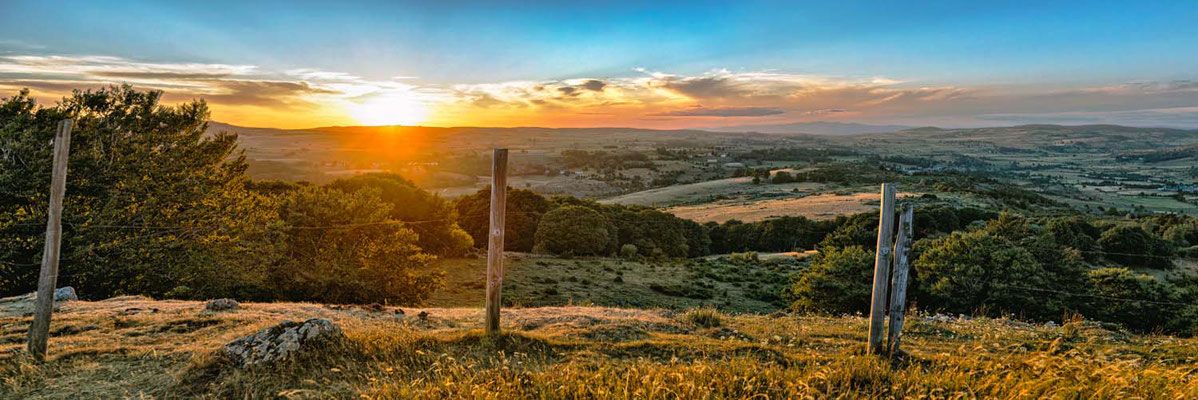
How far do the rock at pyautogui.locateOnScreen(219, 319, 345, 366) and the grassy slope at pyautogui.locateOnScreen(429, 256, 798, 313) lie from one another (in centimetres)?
1572

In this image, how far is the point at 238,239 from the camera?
19.6m

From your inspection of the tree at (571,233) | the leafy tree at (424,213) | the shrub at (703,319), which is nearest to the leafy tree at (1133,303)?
the shrub at (703,319)

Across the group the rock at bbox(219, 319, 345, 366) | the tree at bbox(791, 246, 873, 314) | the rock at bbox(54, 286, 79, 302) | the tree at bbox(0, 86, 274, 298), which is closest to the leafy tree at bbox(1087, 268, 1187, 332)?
the tree at bbox(791, 246, 873, 314)

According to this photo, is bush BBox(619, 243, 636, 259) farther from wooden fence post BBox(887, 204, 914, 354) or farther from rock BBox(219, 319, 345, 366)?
rock BBox(219, 319, 345, 366)

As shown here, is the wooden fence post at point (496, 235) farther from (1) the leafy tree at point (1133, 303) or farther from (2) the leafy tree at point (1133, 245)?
(2) the leafy tree at point (1133, 245)

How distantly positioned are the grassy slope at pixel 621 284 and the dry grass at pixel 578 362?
13246 millimetres

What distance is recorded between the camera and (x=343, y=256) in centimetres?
2194

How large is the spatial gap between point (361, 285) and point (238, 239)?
4701mm

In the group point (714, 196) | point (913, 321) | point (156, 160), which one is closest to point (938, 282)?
point (913, 321)

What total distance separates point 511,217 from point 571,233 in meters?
7.96

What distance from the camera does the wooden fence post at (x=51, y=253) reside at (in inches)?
303

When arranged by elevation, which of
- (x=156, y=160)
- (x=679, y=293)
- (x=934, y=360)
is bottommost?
(x=679, y=293)

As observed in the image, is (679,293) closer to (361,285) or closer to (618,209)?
(361,285)

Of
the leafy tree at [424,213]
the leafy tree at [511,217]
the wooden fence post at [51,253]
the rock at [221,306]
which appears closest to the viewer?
the wooden fence post at [51,253]
